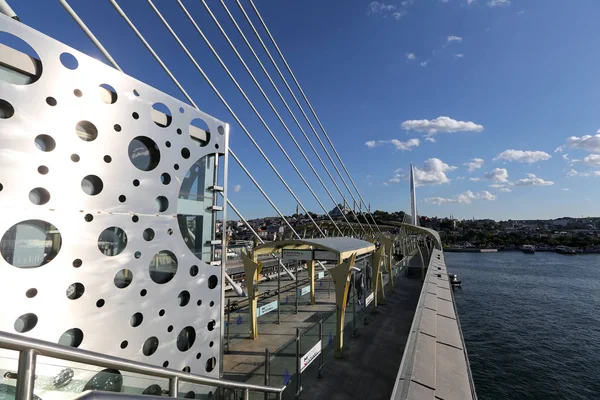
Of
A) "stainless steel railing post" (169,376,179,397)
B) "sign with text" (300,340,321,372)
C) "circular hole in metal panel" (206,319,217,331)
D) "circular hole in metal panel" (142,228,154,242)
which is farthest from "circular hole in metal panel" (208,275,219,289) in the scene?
"sign with text" (300,340,321,372)

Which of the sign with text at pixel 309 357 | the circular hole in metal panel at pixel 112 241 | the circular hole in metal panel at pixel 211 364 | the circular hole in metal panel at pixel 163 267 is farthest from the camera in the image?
the sign with text at pixel 309 357

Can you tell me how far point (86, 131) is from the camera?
4.02 meters

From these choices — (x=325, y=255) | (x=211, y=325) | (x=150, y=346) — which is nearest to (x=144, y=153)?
(x=150, y=346)

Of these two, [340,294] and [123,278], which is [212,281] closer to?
[123,278]

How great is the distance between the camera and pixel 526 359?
693 inches

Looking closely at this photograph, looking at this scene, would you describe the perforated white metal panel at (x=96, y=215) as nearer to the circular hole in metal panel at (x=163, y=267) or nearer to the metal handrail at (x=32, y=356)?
the circular hole in metal panel at (x=163, y=267)

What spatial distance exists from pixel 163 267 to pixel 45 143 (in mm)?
2322

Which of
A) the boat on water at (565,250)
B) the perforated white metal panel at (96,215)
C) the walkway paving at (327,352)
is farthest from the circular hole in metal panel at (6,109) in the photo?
the boat on water at (565,250)

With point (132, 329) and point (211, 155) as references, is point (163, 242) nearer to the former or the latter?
point (132, 329)

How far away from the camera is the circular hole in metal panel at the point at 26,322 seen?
3.32 metres

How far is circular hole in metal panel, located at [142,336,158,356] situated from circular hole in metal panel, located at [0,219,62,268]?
1.87 m

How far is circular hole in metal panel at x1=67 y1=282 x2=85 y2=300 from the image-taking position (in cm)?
376

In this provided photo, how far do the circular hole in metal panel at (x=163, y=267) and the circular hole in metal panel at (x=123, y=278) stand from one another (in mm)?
341

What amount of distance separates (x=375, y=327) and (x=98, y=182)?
13.2 metres
